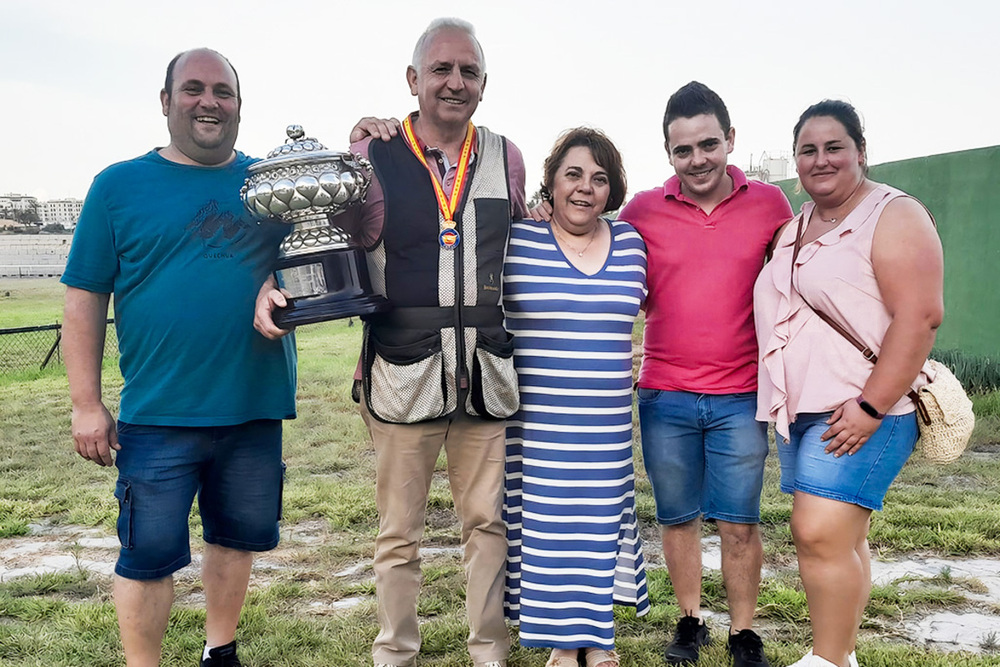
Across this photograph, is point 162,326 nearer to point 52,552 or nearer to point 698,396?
point 698,396

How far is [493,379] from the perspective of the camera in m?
2.80

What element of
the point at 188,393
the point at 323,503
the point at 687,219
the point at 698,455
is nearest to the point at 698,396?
the point at 698,455

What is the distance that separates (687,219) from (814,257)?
23.4 inches

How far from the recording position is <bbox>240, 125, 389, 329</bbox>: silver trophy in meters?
2.58

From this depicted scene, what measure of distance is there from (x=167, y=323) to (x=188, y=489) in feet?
1.81

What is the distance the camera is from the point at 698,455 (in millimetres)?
3100

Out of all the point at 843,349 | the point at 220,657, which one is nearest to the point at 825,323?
the point at 843,349

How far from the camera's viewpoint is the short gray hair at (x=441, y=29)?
9.39 ft

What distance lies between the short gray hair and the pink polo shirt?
0.89 m

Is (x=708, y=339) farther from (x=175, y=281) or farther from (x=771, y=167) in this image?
(x=771, y=167)

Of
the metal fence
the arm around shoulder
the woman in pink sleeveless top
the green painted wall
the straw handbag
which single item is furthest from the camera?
the metal fence

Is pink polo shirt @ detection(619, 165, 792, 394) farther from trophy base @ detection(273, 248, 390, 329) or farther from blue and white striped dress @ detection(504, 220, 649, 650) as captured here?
trophy base @ detection(273, 248, 390, 329)

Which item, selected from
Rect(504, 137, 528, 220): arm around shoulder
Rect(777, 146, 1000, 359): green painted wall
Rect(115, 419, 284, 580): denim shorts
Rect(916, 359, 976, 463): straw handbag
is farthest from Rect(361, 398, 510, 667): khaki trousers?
Rect(777, 146, 1000, 359): green painted wall

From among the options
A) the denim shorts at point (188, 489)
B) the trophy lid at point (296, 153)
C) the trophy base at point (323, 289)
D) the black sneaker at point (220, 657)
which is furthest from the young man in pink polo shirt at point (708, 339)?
the black sneaker at point (220, 657)
